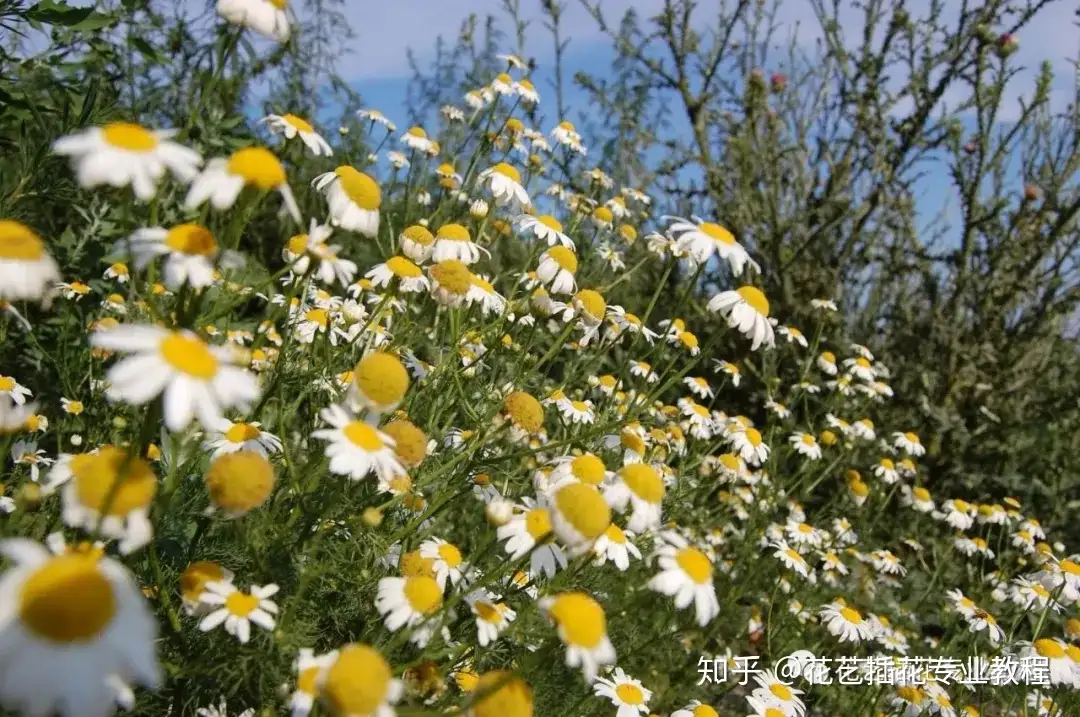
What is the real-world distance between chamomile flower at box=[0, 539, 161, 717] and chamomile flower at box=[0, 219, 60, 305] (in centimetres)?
34

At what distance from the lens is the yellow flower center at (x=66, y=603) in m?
0.75

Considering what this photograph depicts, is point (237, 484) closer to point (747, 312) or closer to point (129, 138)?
point (129, 138)

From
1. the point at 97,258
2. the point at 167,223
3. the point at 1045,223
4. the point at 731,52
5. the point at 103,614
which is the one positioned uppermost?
the point at 731,52

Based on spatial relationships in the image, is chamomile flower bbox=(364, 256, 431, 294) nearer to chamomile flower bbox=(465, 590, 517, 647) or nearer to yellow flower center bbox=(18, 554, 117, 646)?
chamomile flower bbox=(465, 590, 517, 647)

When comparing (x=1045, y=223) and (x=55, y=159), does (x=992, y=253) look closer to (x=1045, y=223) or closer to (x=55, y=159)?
(x=1045, y=223)

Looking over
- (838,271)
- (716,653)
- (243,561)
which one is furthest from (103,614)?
(838,271)

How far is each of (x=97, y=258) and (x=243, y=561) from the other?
5.00 feet

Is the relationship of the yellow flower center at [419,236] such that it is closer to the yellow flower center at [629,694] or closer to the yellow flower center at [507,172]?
the yellow flower center at [507,172]

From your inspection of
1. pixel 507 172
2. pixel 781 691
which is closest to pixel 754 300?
pixel 507 172

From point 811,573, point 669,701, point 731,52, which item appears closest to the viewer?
point 669,701

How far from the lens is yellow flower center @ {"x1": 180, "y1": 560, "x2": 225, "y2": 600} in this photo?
4.03 feet

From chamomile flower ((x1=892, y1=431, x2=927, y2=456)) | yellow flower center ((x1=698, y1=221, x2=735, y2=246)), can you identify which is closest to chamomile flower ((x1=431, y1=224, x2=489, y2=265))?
yellow flower center ((x1=698, y1=221, x2=735, y2=246))

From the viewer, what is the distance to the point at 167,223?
2.79 meters

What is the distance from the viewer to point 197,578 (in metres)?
1.25
